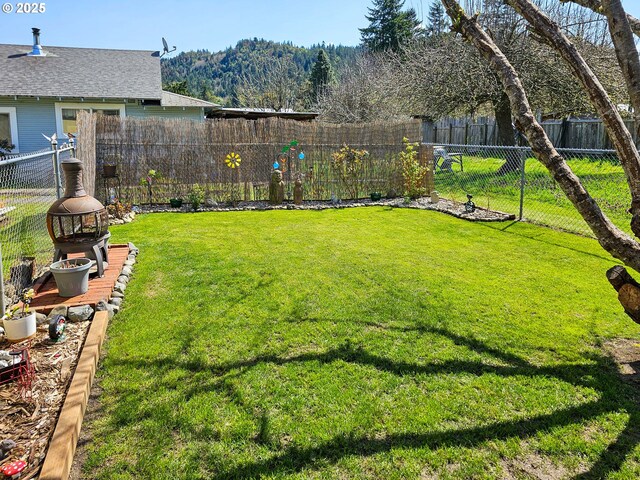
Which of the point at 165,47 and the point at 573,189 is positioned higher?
the point at 165,47

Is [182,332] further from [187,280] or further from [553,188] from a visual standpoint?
[553,188]

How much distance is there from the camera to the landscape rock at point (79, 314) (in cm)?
359

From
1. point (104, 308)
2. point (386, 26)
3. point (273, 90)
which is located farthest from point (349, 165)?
point (386, 26)

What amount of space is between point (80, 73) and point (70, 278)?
14.0 meters

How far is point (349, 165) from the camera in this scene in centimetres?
1061

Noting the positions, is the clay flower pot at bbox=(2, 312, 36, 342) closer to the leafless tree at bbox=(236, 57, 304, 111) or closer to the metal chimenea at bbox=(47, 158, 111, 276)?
the metal chimenea at bbox=(47, 158, 111, 276)

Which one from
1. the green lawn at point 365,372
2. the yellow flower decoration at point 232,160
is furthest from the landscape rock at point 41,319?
the yellow flower decoration at point 232,160

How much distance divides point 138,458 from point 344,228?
573 cm

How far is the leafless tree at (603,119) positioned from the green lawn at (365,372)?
84 cm

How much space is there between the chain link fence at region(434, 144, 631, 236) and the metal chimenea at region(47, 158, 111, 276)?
5.61 m

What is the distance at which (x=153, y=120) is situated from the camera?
32.0ft

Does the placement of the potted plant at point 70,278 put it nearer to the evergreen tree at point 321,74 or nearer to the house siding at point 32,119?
the house siding at point 32,119

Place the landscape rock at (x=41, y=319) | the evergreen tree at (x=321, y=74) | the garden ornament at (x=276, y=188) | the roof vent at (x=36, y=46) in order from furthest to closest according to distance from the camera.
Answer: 1. the evergreen tree at (x=321, y=74)
2. the roof vent at (x=36, y=46)
3. the garden ornament at (x=276, y=188)
4. the landscape rock at (x=41, y=319)

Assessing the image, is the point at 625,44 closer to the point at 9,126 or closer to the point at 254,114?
the point at 254,114
